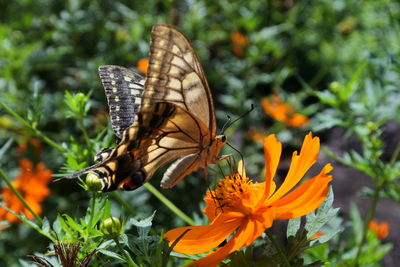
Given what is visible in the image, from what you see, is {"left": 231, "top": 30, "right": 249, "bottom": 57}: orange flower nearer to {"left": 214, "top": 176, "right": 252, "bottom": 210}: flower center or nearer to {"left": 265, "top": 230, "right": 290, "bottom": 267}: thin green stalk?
{"left": 214, "top": 176, "right": 252, "bottom": 210}: flower center

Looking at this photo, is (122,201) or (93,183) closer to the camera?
(93,183)

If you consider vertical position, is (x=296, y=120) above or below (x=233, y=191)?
below

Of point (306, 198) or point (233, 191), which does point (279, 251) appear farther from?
point (233, 191)

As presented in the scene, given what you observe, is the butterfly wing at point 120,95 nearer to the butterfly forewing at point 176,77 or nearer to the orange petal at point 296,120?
the butterfly forewing at point 176,77

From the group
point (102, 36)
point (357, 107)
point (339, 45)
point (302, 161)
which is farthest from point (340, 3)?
point (302, 161)

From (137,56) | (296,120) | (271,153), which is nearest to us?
(271,153)

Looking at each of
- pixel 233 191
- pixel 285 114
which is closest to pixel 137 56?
pixel 285 114

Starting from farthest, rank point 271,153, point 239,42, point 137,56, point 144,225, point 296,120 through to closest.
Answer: point 239,42 < point 296,120 < point 137,56 < point 271,153 < point 144,225

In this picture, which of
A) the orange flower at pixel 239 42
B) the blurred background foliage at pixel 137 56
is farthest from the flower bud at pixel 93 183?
the orange flower at pixel 239 42
